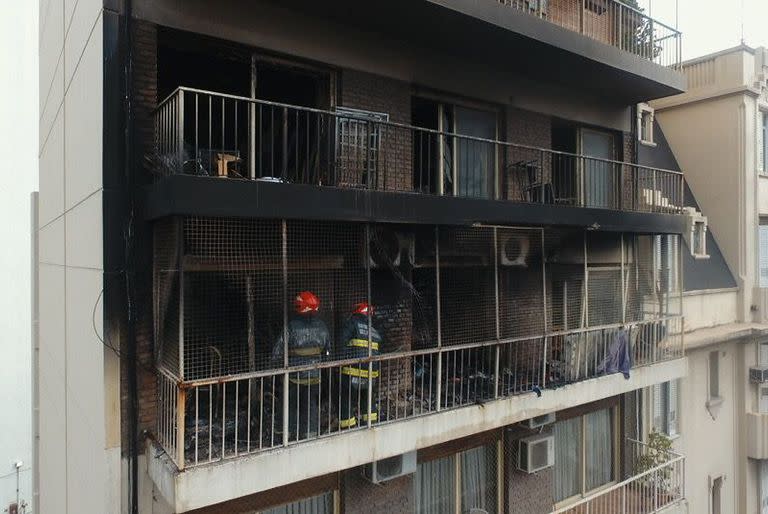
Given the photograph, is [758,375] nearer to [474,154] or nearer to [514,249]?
[514,249]

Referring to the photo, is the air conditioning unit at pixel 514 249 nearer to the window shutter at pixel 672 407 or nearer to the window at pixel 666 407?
the window at pixel 666 407

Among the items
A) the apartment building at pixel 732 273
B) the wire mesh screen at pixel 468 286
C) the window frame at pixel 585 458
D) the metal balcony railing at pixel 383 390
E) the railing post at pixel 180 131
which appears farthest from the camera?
the apartment building at pixel 732 273

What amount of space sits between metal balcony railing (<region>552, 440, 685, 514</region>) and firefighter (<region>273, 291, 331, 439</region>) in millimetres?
5141

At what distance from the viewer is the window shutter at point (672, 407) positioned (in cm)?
1075

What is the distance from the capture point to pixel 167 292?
15.0 feet

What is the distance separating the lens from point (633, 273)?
8.57 meters

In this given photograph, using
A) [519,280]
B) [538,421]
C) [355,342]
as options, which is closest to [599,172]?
[519,280]

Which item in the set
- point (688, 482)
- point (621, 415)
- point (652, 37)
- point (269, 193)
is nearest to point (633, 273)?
point (621, 415)

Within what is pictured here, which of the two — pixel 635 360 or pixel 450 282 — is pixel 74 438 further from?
pixel 635 360

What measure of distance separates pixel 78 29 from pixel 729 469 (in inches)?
601

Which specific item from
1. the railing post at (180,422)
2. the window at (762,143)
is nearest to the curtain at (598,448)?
the railing post at (180,422)

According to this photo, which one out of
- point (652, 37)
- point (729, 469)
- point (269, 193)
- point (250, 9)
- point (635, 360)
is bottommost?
point (729, 469)

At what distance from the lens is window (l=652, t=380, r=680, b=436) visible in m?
10.5

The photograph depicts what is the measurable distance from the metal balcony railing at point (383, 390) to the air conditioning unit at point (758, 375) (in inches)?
202
